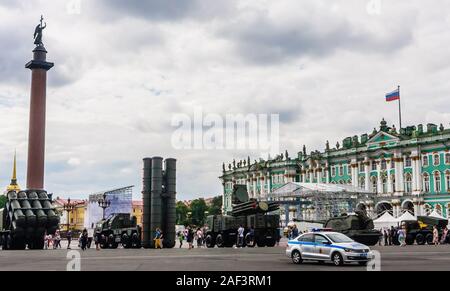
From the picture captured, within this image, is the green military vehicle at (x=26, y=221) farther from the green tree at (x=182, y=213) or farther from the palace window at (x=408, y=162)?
the green tree at (x=182, y=213)

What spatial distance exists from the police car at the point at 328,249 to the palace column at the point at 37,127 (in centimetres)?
2987

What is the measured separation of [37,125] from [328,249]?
32.6 metres

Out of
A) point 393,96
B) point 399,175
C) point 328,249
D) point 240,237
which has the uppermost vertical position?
point 393,96

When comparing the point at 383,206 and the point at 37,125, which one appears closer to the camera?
the point at 37,125

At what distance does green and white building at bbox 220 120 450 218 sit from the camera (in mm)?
83756

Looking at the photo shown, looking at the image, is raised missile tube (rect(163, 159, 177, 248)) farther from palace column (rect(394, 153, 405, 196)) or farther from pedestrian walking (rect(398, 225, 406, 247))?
palace column (rect(394, 153, 405, 196))

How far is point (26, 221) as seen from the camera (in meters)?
39.9

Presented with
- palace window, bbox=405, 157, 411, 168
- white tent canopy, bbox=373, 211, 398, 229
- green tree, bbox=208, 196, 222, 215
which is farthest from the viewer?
green tree, bbox=208, 196, 222, 215

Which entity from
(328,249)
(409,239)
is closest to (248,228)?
(409,239)

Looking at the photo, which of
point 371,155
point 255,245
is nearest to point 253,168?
point 371,155

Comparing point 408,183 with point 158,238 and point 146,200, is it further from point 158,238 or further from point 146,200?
point 158,238

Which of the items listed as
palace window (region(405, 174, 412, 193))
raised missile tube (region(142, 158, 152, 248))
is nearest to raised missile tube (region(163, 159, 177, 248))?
raised missile tube (region(142, 158, 152, 248))

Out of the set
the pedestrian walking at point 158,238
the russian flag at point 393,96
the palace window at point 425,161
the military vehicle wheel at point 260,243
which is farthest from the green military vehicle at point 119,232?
the palace window at point 425,161

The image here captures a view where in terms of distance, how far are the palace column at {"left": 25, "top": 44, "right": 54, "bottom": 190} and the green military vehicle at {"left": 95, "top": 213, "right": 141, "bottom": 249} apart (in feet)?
24.0
